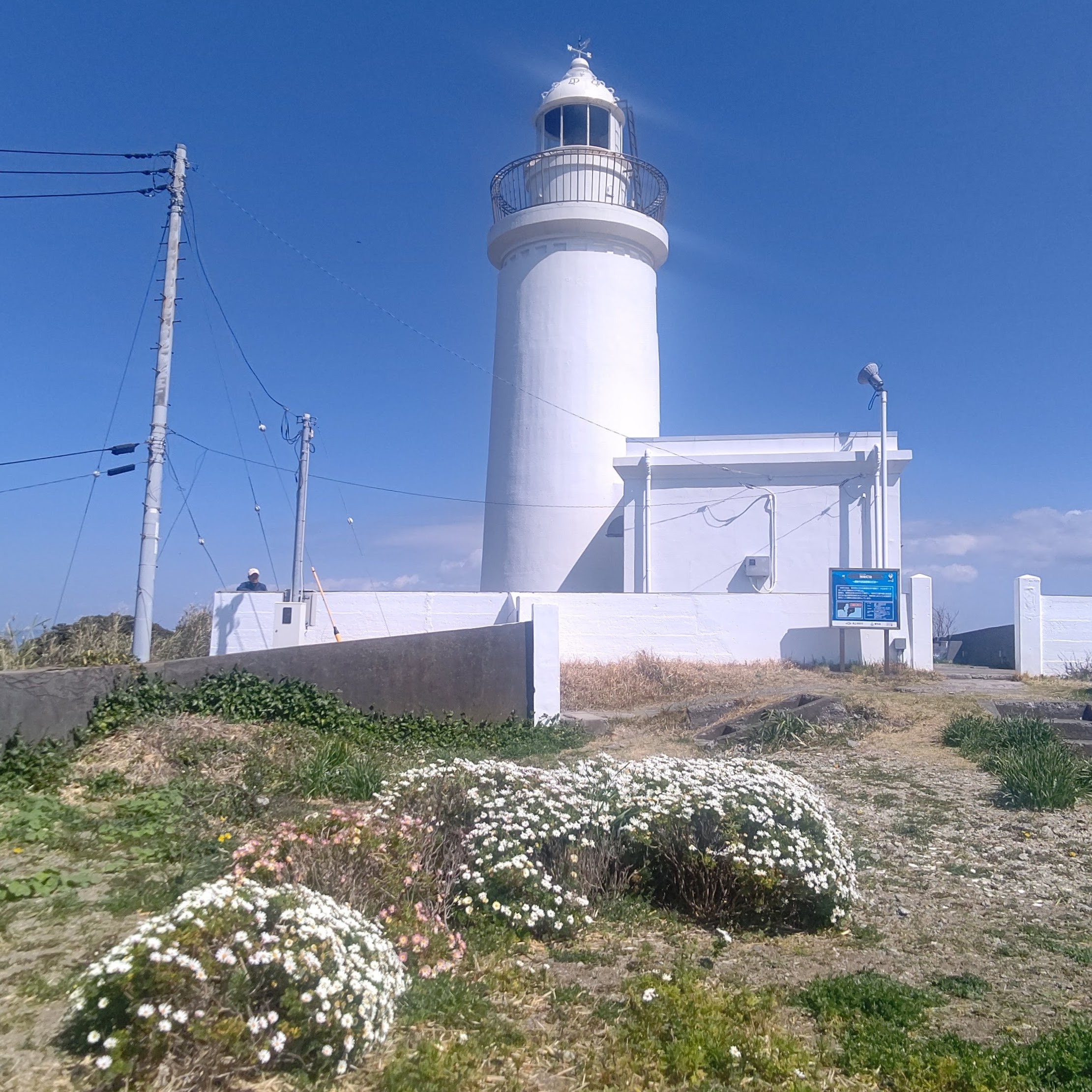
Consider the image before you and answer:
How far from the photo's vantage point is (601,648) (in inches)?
683

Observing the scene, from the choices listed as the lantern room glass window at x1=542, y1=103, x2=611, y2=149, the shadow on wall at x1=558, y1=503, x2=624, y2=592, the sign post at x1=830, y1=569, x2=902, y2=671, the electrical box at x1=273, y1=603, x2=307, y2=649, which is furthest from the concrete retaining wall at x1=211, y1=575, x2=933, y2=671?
the lantern room glass window at x1=542, y1=103, x2=611, y2=149

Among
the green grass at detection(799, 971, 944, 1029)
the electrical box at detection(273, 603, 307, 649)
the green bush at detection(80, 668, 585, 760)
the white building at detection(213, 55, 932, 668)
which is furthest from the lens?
the white building at detection(213, 55, 932, 668)

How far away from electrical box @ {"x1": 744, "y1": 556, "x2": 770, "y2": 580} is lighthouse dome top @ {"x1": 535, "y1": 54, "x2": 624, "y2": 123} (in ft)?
36.0

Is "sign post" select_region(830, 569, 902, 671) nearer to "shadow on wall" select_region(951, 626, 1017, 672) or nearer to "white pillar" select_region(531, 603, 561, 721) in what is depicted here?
"shadow on wall" select_region(951, 626, 1017, 672)

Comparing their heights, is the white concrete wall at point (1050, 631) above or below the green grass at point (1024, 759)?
above

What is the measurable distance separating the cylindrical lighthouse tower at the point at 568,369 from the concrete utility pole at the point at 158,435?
986cm

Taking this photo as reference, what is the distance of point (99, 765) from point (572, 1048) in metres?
4.90

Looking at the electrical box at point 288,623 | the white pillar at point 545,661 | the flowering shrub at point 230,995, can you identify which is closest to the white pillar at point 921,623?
the white pillar at point 545,661

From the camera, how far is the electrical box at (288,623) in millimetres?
16828

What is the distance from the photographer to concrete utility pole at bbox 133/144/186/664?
11492 millimetres

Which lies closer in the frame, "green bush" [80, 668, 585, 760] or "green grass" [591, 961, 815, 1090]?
"green grass" [591, 961, 815, 1090]

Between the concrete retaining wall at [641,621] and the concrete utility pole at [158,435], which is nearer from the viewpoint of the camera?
the concrete utility pole at [158,435]

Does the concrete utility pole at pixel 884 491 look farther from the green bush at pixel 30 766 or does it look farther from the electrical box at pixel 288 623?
the green bush at pixel 30 766

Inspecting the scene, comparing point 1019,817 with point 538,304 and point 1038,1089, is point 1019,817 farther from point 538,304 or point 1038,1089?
point 538,304
